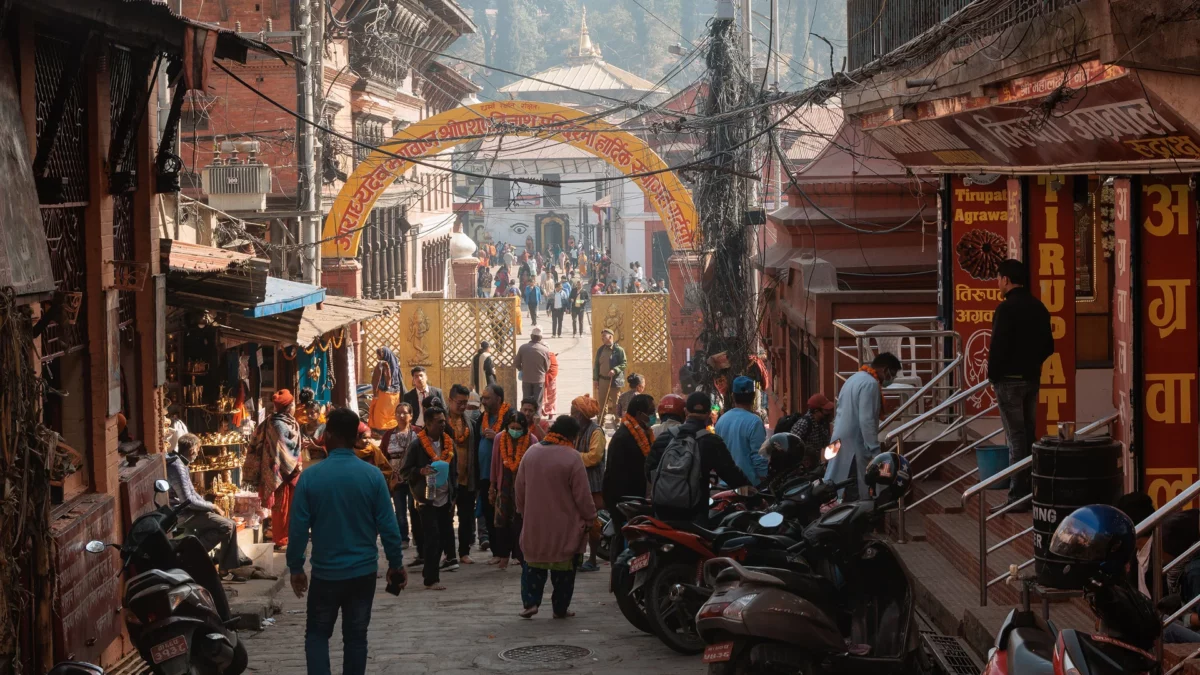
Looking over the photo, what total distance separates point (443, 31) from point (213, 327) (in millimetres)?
25889

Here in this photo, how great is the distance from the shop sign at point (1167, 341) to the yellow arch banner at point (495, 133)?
15.2 metres

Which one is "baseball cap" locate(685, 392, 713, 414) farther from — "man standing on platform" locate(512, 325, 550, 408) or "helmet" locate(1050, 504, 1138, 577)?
"man standing on platform" locate(512, 325, 550, 408)

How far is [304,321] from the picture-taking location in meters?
19.5

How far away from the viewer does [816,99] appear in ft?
48.4

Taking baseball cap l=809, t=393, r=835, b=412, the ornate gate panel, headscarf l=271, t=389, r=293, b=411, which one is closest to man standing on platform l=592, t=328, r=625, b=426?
the ornate gate panel

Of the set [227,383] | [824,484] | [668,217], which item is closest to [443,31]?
[668,217]

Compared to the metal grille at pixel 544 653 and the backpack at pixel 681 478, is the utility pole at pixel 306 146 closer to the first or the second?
the backpack at pixel 681 478

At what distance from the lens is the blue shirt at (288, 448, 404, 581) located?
777 centimetres

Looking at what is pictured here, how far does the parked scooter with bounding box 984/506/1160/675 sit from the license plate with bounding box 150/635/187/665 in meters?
3.99

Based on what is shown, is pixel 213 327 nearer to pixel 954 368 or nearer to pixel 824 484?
pixel 954 368

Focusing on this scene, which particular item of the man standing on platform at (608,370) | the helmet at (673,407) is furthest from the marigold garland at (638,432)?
the man standing on platform at (608,370)

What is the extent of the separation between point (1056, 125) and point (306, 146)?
40.2 ft

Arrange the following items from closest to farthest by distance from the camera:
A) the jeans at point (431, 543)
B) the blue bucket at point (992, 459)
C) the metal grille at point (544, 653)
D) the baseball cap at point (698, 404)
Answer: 1. the metal grille at point (544, 653)
2. the baseball cap at point (698, 404)
3. the blue bucket at point (992, 459)
4. the jeans at point (431, 543)

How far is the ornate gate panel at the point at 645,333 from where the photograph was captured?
29.1 m
